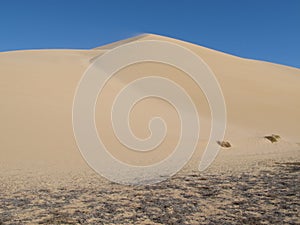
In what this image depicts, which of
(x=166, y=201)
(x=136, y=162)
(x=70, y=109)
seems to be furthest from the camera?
(x=70, y=109)

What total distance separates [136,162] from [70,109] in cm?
889

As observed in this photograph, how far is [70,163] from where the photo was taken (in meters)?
13.7

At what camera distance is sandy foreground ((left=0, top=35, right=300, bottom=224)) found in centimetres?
664

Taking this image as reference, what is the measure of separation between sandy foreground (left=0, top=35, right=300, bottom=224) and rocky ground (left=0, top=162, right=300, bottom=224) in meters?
0.02

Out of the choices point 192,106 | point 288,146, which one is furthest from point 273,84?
point 288,146

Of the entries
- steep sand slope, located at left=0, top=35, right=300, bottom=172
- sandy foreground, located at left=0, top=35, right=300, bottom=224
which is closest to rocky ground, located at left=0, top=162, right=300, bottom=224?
sandy foreground, located at left=0, top=35, right=300, bottom=224

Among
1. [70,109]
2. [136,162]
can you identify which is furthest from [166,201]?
[70,109]

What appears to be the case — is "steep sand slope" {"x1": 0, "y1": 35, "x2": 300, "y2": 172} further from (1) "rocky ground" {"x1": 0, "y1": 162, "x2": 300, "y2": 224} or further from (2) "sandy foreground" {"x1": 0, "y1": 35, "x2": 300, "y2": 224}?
(1) "rocky ground" {"x1": 0, "y1": 162, "x2": 300, "y2": 224}

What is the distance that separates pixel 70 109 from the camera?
21375mm

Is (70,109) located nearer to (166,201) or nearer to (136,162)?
(136,162)

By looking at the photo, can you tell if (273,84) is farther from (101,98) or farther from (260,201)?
(260,201)

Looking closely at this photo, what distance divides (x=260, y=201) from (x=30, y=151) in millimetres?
10935

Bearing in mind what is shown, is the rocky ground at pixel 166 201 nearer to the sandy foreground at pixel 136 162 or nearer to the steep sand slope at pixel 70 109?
the sandy foreground at pixel 136 162

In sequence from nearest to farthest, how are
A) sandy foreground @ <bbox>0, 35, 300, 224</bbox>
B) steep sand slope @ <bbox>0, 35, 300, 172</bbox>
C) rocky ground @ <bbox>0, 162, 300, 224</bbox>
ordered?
rocky ground @ <bbox>0, 162, 300, 224</bbox> < sandy foreground @ <bbox>0, 35, 300, 224</bbox> < steep sand slope @ <bbox>0, 35, 300, 172</bbox>
